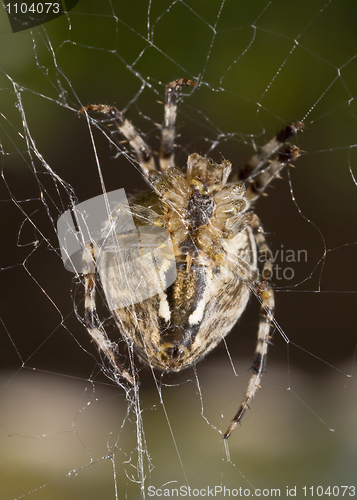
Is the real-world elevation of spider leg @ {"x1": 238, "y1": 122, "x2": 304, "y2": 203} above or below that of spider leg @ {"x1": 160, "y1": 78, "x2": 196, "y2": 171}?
below

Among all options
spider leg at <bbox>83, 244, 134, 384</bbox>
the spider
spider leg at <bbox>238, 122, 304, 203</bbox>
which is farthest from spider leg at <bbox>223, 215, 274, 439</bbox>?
spider leg at <bbox>83, 244, 134, 384</bbox>

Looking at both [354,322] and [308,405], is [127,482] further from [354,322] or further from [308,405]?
[354,322]

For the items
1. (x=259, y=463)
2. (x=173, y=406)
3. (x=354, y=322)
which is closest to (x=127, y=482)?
(x=173, y=406)

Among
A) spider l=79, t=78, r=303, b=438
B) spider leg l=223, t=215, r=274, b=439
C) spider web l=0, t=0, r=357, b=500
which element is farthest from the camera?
spider web l=0, t=0, r=357, b=500

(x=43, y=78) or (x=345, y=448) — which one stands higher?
(x=43, y=78)

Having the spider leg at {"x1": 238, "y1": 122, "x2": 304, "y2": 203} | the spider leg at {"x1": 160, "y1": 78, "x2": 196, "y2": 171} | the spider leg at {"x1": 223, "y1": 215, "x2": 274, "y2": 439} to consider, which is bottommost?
the spider leg at {"x1": 223, "y1": 215, "x2": 274, "y2": 439}

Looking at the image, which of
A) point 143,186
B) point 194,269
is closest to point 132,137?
point 143,186

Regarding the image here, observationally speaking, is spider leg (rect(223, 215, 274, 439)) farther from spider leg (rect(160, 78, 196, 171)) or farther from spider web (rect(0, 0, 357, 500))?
spider leg (rect(160, 78, 196, 171))

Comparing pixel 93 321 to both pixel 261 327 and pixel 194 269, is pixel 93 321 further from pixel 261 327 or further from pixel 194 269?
pixel 261 327
